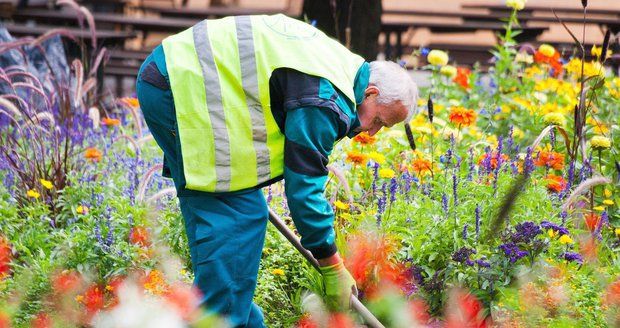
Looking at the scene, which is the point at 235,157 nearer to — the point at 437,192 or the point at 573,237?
the point at 437,192

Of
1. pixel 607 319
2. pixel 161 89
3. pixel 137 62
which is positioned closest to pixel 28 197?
pixel 161 89

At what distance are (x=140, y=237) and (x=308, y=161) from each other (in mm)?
1391

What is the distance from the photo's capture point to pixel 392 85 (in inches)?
119

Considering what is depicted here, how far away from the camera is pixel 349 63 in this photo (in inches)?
120

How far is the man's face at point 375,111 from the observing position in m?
3.03

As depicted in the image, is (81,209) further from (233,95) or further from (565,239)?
(565,239)

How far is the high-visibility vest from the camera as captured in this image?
296 cm

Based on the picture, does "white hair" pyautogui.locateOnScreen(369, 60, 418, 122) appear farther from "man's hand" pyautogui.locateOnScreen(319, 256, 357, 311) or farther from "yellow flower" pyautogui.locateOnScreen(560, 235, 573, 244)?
"yellow flower" pyautogui.locateOnScreen(560, 235, 573, 244)

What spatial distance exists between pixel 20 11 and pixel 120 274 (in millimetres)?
8619

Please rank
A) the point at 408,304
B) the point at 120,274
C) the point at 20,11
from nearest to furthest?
the point at 408,304 < the point at 120,274 < the point at 20,11

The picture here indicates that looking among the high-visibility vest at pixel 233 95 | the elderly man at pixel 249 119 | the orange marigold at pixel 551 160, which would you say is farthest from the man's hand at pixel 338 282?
the orange marigold at pixel 551 160

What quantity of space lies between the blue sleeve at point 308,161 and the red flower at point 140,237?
4.17 feet

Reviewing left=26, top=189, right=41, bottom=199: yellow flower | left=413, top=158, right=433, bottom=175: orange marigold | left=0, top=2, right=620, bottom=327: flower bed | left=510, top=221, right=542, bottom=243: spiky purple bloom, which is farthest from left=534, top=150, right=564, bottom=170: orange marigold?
left=26, top=189, right=41, bottom=199: yellow flower

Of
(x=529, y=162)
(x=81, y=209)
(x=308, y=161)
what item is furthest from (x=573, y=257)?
(x=81, y=209)
